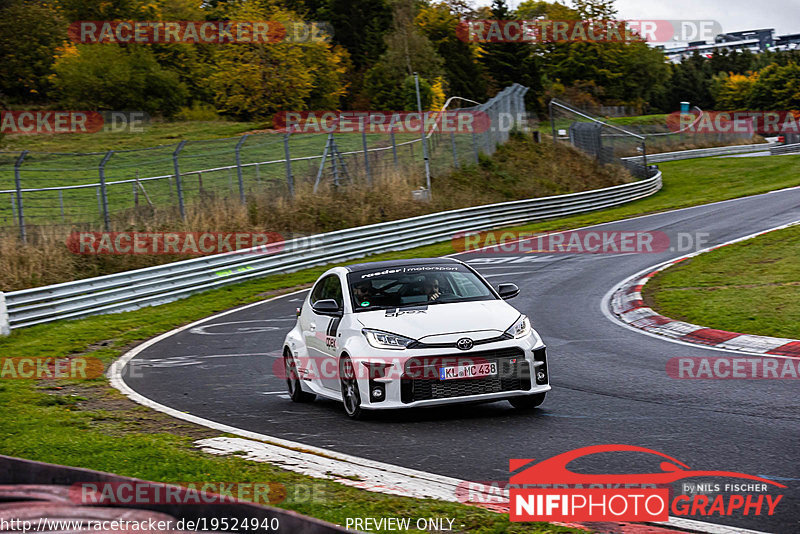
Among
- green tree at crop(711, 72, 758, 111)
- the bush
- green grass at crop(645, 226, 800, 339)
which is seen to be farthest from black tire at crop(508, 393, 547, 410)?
green tree at crop(711, 72, 758, 111)

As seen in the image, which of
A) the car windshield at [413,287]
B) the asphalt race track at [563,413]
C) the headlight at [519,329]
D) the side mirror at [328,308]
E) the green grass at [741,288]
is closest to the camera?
the asphalt race track at [563,413]

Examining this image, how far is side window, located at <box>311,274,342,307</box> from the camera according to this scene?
33.1 ft

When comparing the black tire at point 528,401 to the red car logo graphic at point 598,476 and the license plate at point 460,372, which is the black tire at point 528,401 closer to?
the license plate at point 460,372

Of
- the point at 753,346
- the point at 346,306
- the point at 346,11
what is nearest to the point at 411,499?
the point at 346,306

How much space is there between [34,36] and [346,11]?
29.8m

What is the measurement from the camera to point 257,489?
6.12 meters

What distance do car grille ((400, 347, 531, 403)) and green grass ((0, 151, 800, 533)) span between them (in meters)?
1.88

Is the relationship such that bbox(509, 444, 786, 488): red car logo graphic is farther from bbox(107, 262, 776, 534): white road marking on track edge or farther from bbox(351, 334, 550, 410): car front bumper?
bbox(351, 334, 550, 410): car front bumper

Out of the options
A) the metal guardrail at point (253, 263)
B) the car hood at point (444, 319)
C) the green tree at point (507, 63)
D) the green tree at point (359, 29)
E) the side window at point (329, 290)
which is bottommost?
the metal guardrail at point (253, 263)

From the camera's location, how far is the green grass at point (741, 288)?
13594 millimetres

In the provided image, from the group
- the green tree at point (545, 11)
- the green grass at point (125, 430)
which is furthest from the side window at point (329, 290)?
the green tree at point (545, 11)

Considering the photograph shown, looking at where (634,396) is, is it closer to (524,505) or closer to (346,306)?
(346,306)

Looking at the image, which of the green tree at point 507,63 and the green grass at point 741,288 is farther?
the green tree at point 507,63

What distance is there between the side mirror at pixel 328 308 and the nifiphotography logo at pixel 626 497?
135 inches
